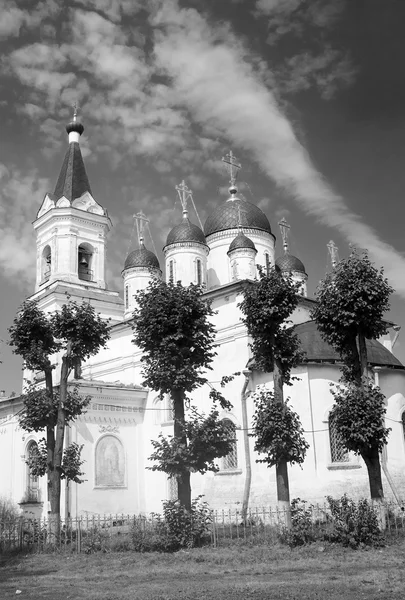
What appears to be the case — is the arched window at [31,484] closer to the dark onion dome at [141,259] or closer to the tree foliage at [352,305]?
the dark onion dome at [141,259]

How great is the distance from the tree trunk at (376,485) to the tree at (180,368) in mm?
3408

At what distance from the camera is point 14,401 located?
25359 millimetres

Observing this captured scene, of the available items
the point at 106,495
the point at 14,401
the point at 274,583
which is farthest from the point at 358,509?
the point at 14,401

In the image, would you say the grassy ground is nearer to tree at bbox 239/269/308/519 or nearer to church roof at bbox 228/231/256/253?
tree at bbox 239/269/308/519

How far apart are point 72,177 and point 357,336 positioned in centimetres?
2214

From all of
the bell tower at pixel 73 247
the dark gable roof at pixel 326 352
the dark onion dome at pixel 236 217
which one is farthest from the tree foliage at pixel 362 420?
the bell tower at pixel 73 247

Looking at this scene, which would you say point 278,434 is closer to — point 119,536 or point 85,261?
point 119,536

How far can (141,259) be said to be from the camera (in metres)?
31.3

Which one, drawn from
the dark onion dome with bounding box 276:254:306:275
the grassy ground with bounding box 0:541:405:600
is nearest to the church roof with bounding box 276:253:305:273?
the dark onion dome with bounding box 276:254:306:275

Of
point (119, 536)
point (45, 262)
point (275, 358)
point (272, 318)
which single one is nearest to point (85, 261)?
point (45, 262)

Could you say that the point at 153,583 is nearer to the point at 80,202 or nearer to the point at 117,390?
the point at 117,390

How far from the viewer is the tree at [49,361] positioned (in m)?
17.1

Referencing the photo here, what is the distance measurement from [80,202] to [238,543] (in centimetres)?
2290

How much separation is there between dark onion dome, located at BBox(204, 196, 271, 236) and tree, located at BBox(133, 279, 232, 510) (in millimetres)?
13813
